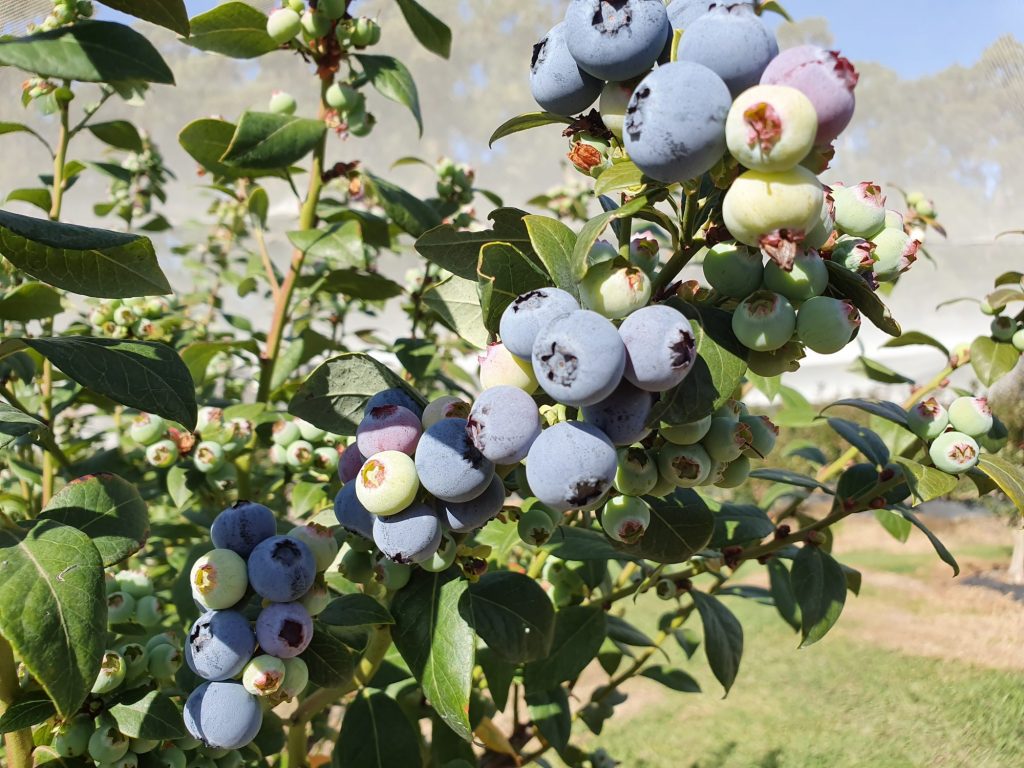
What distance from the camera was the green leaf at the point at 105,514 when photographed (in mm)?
873

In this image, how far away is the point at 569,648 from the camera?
1376 mm

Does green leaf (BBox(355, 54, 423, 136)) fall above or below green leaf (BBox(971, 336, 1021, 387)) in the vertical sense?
above

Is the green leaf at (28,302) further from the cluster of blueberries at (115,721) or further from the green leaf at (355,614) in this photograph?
the green leaf at (355,614)

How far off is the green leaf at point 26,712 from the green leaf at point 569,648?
0.80 meters

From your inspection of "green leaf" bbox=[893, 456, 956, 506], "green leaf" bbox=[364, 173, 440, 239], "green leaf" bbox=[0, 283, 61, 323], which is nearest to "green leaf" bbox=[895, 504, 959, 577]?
"green leaf" bbox=[893, 456, 956, 506]

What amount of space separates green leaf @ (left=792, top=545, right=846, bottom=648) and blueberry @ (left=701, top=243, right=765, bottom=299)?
81 centimetres

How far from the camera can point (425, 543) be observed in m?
0.69

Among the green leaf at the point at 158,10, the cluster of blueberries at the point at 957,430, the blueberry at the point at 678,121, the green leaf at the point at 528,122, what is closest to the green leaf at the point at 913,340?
the cluster of blueberries at the point at 957,430

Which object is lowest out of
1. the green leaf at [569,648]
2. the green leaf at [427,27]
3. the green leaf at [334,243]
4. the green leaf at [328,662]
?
the green leaf at [569,648]

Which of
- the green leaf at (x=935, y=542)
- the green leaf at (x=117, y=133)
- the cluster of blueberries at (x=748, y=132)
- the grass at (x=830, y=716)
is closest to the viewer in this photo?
the cluster of blueberries at (x=748, y=132)

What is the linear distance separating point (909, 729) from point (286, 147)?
356 cm

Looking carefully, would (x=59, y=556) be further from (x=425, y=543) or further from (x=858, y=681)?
(x=858, y=681)

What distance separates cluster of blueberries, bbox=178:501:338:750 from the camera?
2.43ft

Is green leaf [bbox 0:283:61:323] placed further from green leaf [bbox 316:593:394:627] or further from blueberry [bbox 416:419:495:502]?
blueberry [bbox 416:419:495:502]
